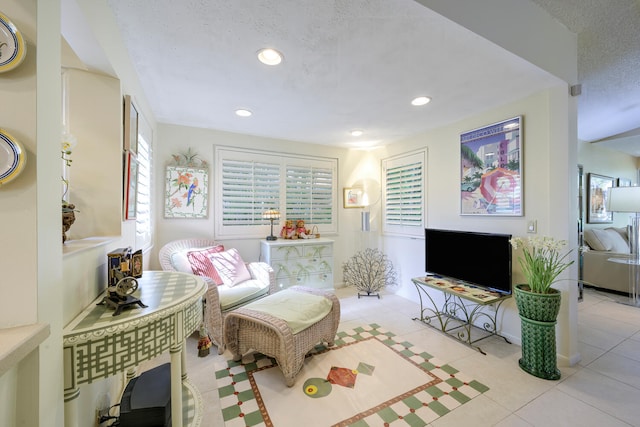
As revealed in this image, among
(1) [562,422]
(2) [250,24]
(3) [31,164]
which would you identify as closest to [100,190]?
(3) [31,164]

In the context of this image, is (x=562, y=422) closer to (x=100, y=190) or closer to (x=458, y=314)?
(x=458, y=314)

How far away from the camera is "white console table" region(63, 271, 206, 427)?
845 millimetres

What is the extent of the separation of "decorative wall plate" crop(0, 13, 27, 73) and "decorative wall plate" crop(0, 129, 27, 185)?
18 centimetres

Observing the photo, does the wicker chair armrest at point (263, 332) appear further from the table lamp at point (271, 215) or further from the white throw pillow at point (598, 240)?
the white throw pillow at point (598, 240)

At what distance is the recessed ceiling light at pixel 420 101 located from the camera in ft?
7.81

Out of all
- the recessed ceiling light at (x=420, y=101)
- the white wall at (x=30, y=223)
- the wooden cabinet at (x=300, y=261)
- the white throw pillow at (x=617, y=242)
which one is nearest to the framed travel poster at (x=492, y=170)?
the recessed ceiling light at (x=420, y=101)

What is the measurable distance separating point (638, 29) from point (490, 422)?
2944 millimetres

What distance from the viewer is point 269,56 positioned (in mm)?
1753

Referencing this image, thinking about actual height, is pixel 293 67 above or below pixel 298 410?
above

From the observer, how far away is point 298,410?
1600mm

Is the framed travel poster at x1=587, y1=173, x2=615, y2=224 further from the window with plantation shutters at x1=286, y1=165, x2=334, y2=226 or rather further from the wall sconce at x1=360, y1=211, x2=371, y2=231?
the window with plantation shutters at x1=286, y1=165, x2=334, y2=226

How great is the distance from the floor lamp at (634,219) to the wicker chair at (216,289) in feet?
16.4

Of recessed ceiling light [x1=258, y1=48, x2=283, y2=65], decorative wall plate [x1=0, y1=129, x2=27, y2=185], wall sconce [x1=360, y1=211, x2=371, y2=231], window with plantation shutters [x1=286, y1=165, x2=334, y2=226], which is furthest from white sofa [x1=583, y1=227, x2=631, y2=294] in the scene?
decorative wall plate [x1=0, y1=129, x2=27, y2=185]

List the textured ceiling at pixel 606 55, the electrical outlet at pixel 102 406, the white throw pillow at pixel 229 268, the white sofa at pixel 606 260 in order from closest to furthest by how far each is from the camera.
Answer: the electrical outlet at pixel 102 406 < the textured ceiling at pixel 606 55 < the white throw pillow at pixel 229 268 < the white sofa at pixel 606 260
